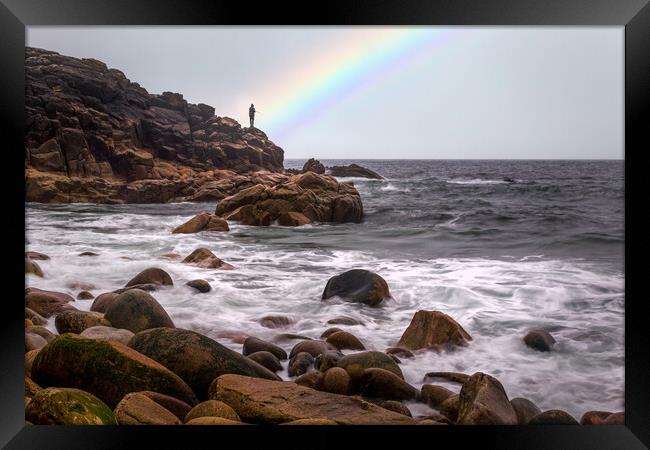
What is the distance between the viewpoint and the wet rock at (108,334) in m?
3.29

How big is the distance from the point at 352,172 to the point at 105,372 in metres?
2.10

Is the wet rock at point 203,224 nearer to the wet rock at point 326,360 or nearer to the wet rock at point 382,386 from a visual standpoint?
the wet rock at point 326,360

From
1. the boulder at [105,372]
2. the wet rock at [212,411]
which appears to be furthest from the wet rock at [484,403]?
the boulder at [105,372]

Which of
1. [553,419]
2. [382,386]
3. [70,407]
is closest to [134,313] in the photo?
[70,407]

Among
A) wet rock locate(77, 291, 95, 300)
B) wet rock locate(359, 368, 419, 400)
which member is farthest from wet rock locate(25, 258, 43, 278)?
wet rock locate(359, 368, 419, 400)

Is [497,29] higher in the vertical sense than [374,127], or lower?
higher

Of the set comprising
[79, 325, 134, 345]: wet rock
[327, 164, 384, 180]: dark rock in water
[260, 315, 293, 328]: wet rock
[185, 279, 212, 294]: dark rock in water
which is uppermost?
[327, 164, 384, 180]: dark rock in water

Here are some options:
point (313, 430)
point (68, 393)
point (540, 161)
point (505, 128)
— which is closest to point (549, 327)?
point (540, 161)

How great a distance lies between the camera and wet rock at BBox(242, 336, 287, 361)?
11.3 ft

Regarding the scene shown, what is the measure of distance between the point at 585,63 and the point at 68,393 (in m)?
3.93

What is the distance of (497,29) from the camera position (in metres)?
3.55

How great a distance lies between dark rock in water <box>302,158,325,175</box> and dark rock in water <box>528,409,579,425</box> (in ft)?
7.25

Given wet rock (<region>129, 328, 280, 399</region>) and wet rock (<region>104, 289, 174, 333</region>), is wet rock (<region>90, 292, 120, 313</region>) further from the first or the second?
wet rock (<region>129, 328, 280, 399</region>)
